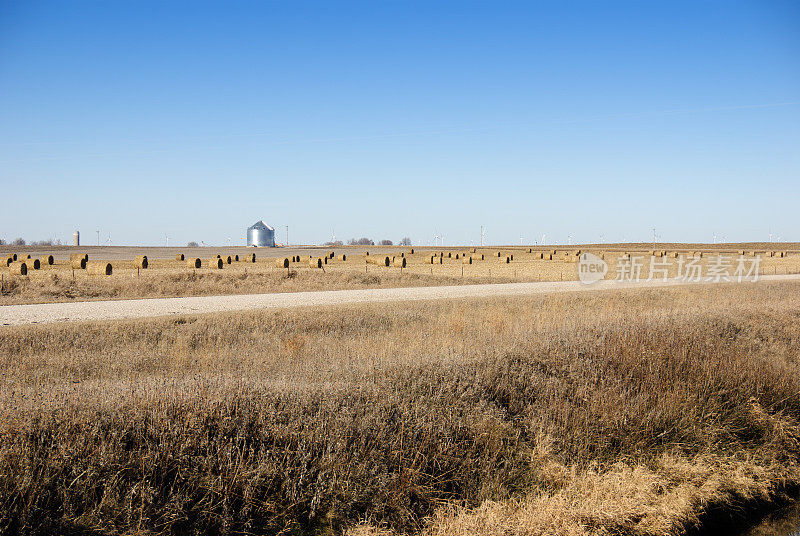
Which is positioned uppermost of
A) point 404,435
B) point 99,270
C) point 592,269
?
point 99,270

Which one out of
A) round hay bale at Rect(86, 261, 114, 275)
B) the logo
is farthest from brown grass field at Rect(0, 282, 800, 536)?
the logo

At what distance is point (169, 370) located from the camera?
1004 centimetres

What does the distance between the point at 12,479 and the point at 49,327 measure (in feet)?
32.5

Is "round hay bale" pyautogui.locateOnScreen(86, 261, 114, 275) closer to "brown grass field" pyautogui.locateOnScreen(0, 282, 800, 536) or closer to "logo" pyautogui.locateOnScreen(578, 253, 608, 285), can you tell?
"brown grass field" pyautogui.locateOnScreen(0, 282, 800, 536)

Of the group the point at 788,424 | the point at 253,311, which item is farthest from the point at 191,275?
the point at 788,424

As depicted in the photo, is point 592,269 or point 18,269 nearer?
point 18,269

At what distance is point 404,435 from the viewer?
6.55 m

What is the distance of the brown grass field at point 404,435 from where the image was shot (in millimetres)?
5199

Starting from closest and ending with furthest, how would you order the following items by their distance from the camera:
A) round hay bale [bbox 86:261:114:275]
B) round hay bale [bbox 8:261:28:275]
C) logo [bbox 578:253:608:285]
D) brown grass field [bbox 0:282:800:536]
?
brown grass field [bbox 0:282:800:536]
round hay bale [bbox 8:261:28:275]
round hay bale [bbox 86:261:114:275]
logo [bbox 578:253:608:285]

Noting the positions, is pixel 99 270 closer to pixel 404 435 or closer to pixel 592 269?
pixel 404 435

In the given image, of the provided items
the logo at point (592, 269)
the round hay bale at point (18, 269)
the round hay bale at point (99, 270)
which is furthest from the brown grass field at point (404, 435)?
the logo at point (592, 269)

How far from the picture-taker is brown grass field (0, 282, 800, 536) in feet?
17.1

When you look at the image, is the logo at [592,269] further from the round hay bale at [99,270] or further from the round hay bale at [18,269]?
the round hay bale at [18,269]

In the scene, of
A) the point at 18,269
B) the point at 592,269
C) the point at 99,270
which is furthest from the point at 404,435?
the point at 592,269
